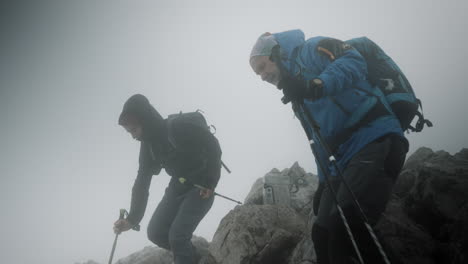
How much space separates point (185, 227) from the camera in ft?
18.7

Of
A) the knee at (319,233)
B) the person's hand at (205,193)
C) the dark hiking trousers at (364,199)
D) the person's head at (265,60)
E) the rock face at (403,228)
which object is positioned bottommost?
the rock face at (403,228)

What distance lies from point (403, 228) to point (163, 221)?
587cm

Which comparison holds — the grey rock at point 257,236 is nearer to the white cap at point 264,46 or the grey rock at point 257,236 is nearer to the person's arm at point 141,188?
the person's arm at point 141,188

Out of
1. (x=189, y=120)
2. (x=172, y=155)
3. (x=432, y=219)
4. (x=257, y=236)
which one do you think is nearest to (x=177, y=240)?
(x=257, y=236)

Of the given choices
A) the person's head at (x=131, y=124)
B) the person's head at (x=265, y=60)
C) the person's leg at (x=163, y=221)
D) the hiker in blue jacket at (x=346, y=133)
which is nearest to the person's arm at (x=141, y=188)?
the person's head at (x=131, y=124)

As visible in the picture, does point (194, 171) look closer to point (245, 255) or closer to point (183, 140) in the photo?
point (183, 140)

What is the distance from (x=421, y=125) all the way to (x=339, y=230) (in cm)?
247

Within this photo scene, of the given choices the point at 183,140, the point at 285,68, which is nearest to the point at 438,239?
the point at 285,68

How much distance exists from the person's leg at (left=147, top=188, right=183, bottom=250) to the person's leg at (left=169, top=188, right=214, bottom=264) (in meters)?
0.54

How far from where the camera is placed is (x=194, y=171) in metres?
6.45

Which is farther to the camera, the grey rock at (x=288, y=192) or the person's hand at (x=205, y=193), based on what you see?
the grey rock at (x=288, y=192)

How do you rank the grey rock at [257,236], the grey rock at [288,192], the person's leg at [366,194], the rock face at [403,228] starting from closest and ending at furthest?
the person's leg at [366,194], the rock face at [403,228], the grey rock at [257,236], the grey rock at [288,192]

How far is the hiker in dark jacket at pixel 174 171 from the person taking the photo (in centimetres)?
589

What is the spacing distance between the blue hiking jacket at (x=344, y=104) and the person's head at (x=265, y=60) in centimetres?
34
